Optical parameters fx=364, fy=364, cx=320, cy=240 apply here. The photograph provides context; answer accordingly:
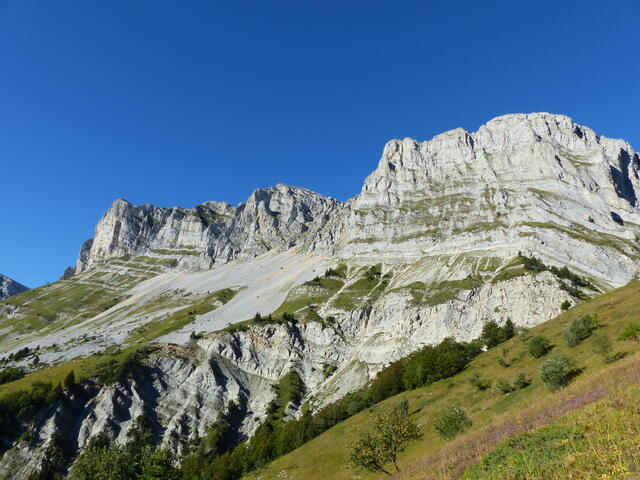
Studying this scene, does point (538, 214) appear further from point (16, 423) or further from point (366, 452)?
point (16, 423)

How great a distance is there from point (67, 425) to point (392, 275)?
14761cm

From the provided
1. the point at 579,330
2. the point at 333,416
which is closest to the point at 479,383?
the point at 579,330

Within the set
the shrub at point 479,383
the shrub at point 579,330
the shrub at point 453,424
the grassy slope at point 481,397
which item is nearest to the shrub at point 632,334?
the grassy slope at point 481,397

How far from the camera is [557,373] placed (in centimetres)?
4241

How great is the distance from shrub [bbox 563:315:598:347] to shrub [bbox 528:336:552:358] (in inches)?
148

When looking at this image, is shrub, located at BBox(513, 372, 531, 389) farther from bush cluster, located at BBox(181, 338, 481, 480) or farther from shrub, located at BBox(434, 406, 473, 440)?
bush cluster, located at BBox(181, 338, 481, 480)

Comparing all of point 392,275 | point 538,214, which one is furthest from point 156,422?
point 538,214

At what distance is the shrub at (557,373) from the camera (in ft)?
138

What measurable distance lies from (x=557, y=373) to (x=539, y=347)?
23345 millimetres

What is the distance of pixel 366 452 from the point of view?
1319 inches

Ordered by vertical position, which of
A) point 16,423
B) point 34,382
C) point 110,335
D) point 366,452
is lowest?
point 366,452

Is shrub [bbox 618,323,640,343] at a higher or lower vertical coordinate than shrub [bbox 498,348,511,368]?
higher

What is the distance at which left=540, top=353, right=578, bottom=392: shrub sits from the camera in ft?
138

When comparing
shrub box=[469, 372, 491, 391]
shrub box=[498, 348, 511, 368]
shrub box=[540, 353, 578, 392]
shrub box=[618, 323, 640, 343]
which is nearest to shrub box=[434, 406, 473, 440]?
shrub box=[540, 353, 578, 392]
